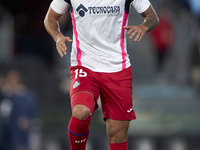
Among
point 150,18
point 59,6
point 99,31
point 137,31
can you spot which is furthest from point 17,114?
point 137,31

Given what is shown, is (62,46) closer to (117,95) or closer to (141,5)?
(117,95)

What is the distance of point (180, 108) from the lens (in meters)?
10.7

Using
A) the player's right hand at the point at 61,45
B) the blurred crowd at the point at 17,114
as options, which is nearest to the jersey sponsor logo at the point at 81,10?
the player's right hand at the point at 61,45

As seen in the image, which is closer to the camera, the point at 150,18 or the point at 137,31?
the point at 137,31

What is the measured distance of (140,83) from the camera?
1112cm

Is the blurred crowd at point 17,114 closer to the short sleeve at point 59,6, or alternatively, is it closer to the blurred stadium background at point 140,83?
the blurred stadium background at point 140,83

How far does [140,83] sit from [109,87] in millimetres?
6351

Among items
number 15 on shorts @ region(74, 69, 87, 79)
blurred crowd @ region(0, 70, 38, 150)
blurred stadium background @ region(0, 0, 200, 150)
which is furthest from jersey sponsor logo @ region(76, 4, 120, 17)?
blurred stadium background @ region(0, 0, 200, 150)

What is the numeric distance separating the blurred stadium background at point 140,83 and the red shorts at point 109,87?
509cm

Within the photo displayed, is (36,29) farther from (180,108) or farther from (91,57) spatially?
(91,57)

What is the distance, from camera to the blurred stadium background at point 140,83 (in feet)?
33.3

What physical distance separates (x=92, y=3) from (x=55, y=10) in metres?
0.46

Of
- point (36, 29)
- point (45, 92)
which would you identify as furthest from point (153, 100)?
point (36, 29)

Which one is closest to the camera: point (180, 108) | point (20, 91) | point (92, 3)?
point (92, 3)
